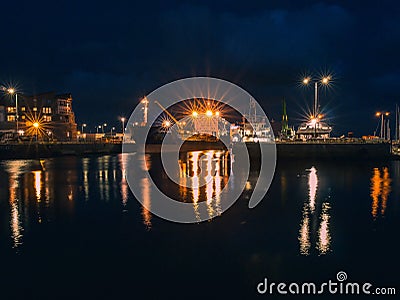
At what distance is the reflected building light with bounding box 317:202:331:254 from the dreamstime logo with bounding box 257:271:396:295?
2.96m

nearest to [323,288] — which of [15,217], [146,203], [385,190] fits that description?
[146,203]

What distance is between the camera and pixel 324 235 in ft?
61.2

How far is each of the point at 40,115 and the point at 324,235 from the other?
113 m

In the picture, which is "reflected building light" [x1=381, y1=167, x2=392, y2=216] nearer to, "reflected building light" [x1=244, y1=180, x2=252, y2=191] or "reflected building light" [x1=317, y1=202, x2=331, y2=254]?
"reflected building light" [x1=317, y1=202, x2=331, y2=254]

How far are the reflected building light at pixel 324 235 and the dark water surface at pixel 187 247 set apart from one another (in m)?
0.06

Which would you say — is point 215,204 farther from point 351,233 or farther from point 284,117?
point 284,117

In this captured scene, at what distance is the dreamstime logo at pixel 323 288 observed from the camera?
41.2ft

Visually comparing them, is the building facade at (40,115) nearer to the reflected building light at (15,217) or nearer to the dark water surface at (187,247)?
the reflected building light at (15,217)

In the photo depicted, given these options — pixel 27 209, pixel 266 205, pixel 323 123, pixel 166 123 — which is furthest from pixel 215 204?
pixel 166 123

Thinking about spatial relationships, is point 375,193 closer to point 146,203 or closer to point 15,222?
point 146,203

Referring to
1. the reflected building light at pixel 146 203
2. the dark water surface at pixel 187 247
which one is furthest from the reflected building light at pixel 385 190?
the reflected building light at pixel 146 203

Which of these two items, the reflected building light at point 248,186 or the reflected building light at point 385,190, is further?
the reflected building light at point 248,186

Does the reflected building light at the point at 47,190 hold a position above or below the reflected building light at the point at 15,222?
above

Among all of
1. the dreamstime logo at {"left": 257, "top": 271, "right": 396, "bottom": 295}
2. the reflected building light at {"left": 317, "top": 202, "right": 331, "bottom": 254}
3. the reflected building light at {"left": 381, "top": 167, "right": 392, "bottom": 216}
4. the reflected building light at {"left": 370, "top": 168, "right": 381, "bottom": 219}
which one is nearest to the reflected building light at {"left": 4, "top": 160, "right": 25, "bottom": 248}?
the dreamstime logo at {"left": 257, "top": 271, "right": 396, "bottom": 295}
